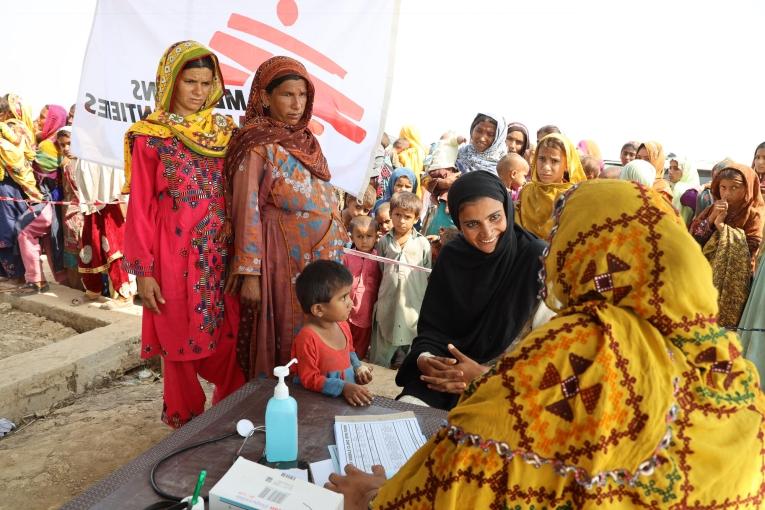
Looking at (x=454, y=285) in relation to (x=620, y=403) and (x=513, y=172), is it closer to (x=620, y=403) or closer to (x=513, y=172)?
(x=620, y=403)

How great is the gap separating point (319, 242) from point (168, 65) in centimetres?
102

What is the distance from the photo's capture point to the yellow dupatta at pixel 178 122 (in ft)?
7.61

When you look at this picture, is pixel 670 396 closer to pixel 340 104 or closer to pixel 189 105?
pixel 189 105

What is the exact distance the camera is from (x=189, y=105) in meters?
2.44

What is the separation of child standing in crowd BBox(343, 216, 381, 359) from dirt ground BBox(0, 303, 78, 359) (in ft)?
8.36

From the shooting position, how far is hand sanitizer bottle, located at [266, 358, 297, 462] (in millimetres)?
1407

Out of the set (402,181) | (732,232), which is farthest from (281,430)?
(402,181)

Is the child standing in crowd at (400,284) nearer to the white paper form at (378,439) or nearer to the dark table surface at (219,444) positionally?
the dark table surface at (219,444)

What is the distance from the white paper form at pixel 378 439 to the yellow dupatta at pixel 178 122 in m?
1.41

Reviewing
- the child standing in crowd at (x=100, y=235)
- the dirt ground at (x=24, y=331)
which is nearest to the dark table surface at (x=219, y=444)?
the dirt ground at (x=24, y=331)

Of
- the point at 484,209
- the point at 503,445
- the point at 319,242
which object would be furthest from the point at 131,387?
the point at 503,445

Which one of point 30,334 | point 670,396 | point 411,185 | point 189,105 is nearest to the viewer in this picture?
point 670,396

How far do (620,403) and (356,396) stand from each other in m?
0.99

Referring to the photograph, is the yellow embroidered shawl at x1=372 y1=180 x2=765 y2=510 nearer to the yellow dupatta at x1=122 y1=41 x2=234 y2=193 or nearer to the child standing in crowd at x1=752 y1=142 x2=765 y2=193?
the yellow dupatta at x1=122 y1=41 x2=234 y2=193
